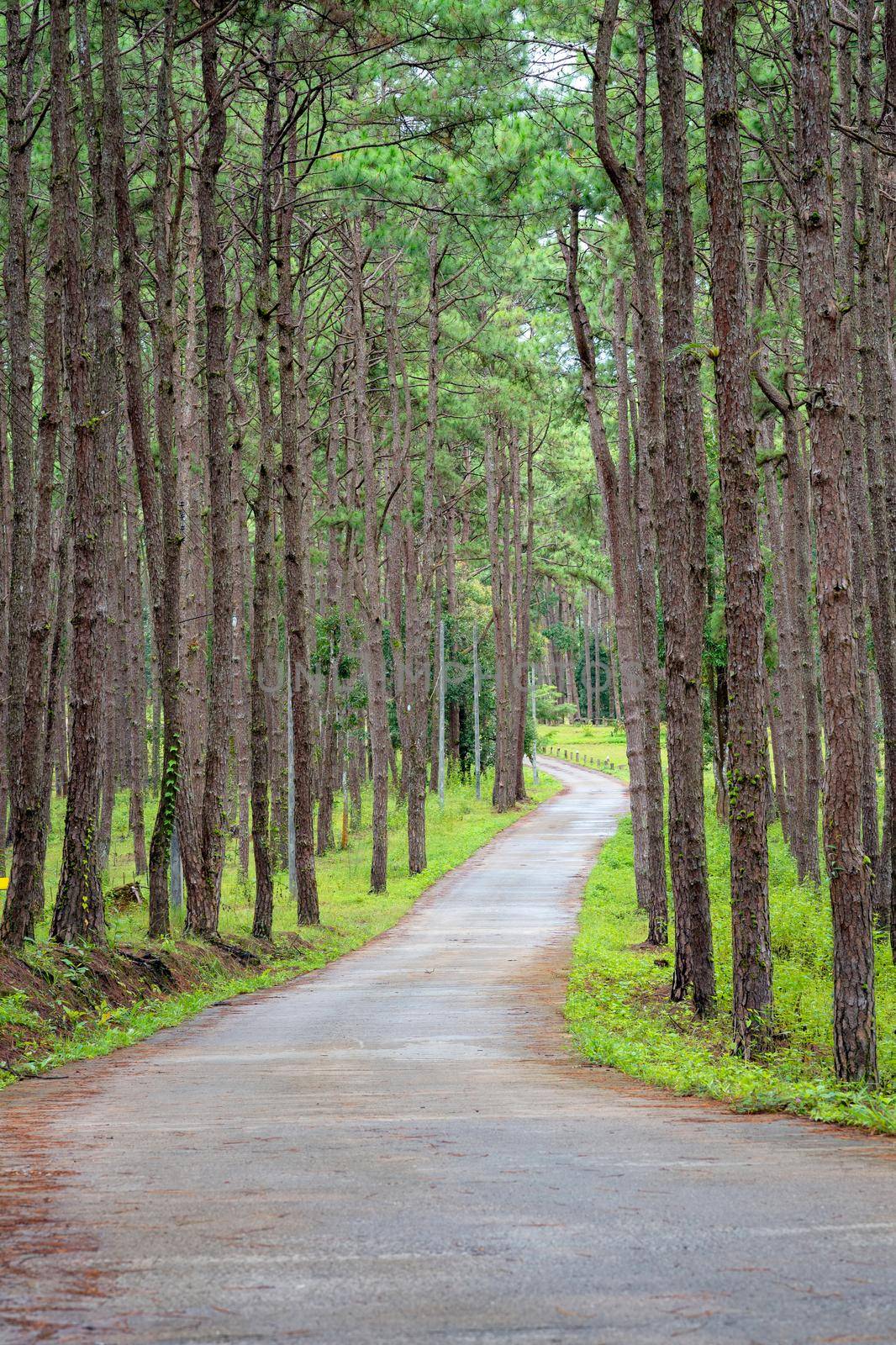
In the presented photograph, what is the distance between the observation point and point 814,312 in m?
9.53

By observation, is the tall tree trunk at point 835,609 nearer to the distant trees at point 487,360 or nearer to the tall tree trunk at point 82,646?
the distant trees at point 487,360

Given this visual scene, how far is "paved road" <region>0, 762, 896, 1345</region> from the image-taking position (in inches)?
151

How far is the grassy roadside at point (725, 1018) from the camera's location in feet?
27.2

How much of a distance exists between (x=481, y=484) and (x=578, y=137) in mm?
29054

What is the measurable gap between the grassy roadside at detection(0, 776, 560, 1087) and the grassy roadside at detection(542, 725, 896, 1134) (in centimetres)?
403

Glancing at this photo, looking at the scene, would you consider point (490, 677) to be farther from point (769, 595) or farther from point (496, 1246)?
point (496, 1246)

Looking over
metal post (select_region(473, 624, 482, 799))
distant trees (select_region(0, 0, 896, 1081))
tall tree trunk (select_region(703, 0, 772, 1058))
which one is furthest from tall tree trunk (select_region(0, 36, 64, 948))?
metal post (select_region(473, 624, 482, 799))

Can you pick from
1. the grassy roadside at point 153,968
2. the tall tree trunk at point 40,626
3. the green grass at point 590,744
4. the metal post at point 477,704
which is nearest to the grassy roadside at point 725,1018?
the grassy roadside at point 153,968

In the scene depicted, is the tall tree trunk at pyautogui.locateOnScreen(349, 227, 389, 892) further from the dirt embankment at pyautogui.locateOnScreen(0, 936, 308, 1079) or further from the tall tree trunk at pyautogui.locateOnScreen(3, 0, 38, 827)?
the dirt embankment at pyautogui.locateOnScreen(0, 936, 308, 1079)

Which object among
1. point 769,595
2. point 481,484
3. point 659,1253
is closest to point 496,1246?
point 659,1253

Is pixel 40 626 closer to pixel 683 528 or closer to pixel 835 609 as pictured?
pixel 683 528

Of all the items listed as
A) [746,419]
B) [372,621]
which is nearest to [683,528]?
[746,419]

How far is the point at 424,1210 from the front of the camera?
500 centimetres

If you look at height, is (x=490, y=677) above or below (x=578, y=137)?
below
